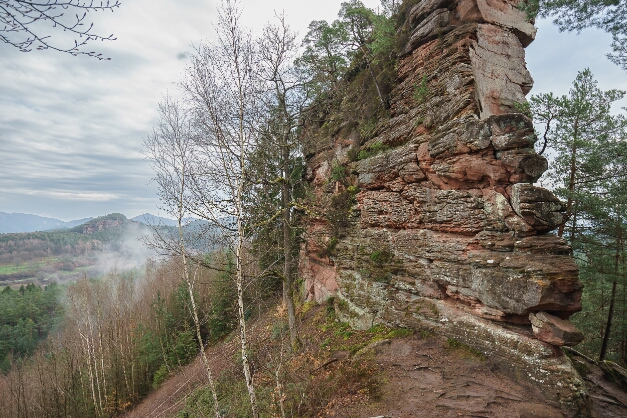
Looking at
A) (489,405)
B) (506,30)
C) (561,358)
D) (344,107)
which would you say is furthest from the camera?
(344,107)

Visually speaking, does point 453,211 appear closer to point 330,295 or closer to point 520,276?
point 520,276

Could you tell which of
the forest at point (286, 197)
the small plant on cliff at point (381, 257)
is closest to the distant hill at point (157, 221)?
the forest at point (286, 197)

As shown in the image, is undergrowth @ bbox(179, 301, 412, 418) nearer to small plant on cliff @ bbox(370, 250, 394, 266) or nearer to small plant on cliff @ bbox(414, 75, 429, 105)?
small plant on cliff @ bbox(370, 250, 394, 266)

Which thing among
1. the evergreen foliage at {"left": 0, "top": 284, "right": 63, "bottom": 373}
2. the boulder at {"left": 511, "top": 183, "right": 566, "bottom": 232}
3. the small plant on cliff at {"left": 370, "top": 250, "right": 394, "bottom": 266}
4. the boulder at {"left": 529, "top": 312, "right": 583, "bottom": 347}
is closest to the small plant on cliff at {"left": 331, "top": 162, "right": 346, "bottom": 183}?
the small plant on cliff at {"left": 370, "top": 250, "right": 394, "bottom": 266}

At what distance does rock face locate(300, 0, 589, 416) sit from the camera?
6570mm

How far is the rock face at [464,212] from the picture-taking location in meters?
6.57

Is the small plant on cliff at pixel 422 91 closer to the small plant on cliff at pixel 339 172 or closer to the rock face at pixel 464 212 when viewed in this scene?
the rock face at pixel 464 212

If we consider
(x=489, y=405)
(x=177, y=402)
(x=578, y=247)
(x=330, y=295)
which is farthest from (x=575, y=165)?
(x=177, y=402)

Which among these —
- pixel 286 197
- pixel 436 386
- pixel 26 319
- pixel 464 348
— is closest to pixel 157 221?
pixel 286 197

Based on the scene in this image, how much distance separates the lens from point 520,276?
6730 millimetres

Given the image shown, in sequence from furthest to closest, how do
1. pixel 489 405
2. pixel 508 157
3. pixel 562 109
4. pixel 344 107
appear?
pixel 344 107, pixel 562 109, pixel 508 157, pixel 489 405

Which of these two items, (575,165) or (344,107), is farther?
(344,107)

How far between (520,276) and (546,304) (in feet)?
2.42

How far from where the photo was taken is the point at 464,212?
813 cm
